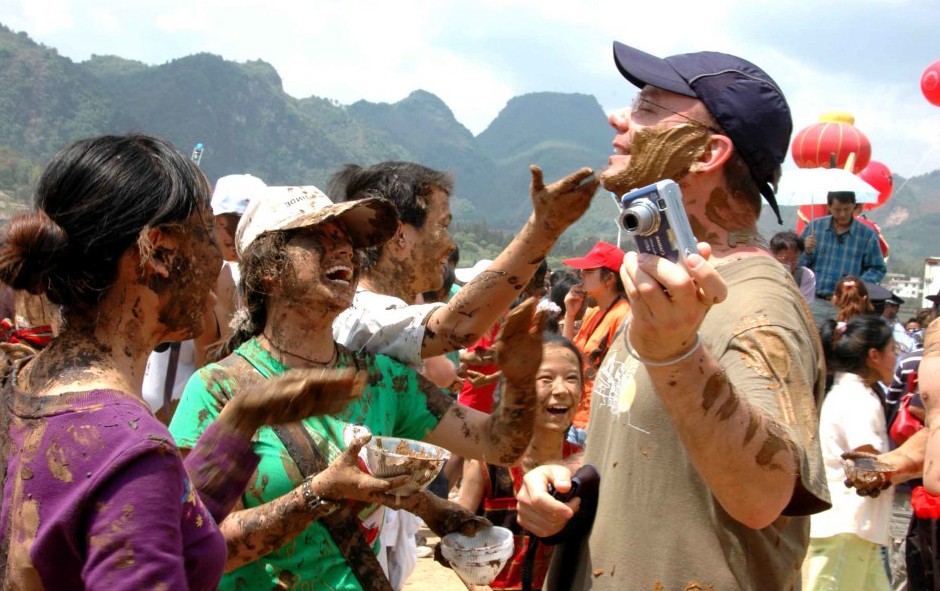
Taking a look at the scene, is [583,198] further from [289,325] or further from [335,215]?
[289,325]

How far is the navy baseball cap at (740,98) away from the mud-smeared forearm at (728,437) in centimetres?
79

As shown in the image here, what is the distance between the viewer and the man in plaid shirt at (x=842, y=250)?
387 inches

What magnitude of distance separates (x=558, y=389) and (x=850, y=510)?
1905mm

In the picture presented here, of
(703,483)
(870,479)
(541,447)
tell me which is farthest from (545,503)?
(870,479)

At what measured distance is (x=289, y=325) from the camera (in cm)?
283

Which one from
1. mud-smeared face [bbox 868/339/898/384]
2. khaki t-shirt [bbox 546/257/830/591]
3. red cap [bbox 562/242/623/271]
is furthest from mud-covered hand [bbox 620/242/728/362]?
red cap [bbox 562/242/623/271]

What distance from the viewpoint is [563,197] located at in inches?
108

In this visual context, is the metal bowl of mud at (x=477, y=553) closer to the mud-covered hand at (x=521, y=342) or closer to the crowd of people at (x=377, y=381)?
the crowd of people at (x=377, y=381)

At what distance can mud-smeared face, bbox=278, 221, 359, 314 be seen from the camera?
2.80m

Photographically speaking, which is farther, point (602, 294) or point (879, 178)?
point (879, 178)

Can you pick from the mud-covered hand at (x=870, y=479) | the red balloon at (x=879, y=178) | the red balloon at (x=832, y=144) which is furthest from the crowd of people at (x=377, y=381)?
the red balloon at (x=879, y=178)

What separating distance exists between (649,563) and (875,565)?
3.73 meters

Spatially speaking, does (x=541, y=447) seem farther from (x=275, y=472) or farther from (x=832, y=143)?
(x=832, y=143)

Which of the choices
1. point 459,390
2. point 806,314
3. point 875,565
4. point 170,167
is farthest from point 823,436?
point 170,167
